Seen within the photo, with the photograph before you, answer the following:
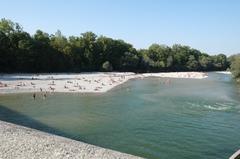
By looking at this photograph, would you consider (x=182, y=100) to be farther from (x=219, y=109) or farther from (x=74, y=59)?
(x=74, y=59)

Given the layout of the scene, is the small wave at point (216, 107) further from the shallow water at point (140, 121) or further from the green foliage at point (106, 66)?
the green foliage at point (106, 66)

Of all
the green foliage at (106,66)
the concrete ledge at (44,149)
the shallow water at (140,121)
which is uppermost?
the green foliage at (106,66)

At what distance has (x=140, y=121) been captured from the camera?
1433 inches

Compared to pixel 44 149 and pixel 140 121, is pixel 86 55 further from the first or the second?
pixel 44 149

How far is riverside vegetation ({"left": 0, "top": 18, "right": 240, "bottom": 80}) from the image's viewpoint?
107 metres

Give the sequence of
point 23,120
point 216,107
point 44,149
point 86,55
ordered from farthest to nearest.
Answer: point 86,55 < point 216,107 < point 23,120 < point 44,149

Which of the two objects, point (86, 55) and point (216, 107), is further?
point (86, 55)

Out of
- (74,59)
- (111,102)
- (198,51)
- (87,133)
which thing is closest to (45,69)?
(74,59)

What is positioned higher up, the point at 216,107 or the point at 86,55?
the point at 86,55

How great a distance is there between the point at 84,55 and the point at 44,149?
114457 millimetres

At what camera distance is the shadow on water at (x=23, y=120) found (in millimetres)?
31811

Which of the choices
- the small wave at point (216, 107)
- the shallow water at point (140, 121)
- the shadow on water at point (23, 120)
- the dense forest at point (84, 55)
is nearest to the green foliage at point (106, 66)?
the dense forest at point (84, 55)

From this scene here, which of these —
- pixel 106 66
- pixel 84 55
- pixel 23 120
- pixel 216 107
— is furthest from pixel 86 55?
pixel 23 120

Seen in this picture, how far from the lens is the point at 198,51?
635ft
